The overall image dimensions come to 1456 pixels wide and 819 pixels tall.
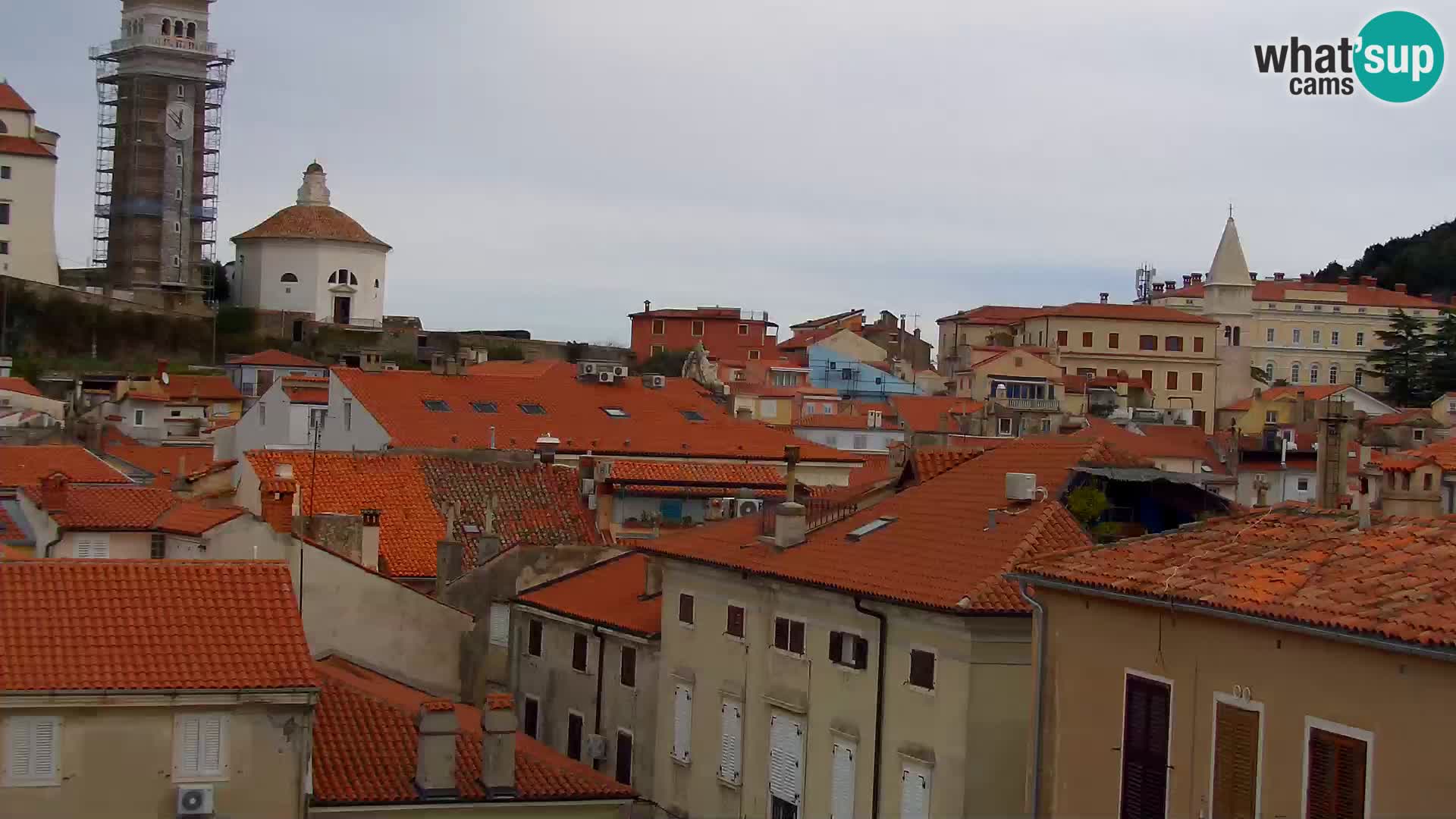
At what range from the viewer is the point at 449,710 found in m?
19.1

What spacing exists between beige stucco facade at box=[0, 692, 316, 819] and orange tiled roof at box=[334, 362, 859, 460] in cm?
2755

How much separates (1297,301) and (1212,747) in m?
108

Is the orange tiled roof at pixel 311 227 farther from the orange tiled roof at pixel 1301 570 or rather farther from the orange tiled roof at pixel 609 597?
the orange tiled roof at pixel 1301 570

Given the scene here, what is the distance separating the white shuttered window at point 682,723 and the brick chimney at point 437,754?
235 inches

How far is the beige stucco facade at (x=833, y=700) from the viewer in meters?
18.6

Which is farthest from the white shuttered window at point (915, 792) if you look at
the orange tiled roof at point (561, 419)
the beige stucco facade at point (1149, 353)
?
the beige stucco facade at point (1149, 353)

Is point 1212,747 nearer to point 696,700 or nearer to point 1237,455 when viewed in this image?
point 696,700

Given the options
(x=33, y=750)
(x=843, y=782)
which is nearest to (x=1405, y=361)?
(x=843, y=782)

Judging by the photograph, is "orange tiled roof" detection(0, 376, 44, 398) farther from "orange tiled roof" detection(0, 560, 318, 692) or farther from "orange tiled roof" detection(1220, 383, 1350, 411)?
"orange tiled roof" detection(0, 560, 318, 692)

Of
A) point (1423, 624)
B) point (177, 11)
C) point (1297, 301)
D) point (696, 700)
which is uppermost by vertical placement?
point (177, 11)

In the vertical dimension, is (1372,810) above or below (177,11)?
below

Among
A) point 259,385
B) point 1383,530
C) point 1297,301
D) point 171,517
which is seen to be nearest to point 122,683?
point 1383,530

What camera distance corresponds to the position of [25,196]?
9425 cm

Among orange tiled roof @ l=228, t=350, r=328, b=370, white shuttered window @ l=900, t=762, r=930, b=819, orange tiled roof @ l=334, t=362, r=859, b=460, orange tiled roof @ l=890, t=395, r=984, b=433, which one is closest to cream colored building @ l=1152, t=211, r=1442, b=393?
orange tiled roof @ l=890, t=395, r=984, b=433
